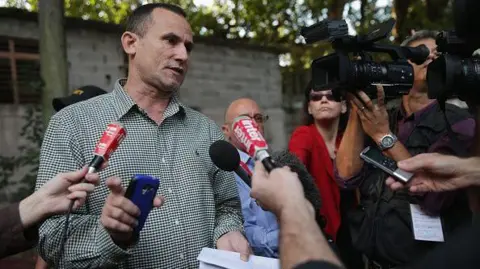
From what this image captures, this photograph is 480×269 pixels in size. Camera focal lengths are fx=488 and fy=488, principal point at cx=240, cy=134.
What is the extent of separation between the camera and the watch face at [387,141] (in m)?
2.22

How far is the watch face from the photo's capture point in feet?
7.29

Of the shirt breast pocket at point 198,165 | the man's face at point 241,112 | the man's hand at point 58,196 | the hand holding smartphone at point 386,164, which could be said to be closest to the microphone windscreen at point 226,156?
the shirt breast pocket at point 198,165

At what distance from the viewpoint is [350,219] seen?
8.92 feet

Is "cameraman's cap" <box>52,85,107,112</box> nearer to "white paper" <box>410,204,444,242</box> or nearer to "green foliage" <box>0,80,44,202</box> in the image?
"green foliage" <box>0,80,44,202</box>

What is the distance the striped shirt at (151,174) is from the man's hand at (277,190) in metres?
0.56

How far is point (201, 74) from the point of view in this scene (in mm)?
8930

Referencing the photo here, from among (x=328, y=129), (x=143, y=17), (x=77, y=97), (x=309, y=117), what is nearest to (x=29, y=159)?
(x=77, y=97)

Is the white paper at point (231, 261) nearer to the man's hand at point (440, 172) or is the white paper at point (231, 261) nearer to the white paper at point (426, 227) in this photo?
the man's hand at point (440, 172)

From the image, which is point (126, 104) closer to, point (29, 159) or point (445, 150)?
point (445, 150)

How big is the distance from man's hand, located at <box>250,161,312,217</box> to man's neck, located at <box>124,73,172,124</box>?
0.85 meters

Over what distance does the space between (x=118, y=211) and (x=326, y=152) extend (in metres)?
2.09

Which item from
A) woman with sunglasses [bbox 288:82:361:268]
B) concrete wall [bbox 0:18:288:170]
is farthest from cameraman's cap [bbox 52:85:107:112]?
concrete wall [bbox 0:18:288:170]

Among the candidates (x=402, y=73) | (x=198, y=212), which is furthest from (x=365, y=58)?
(x=198, y=212)

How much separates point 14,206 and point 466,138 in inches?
73.0
